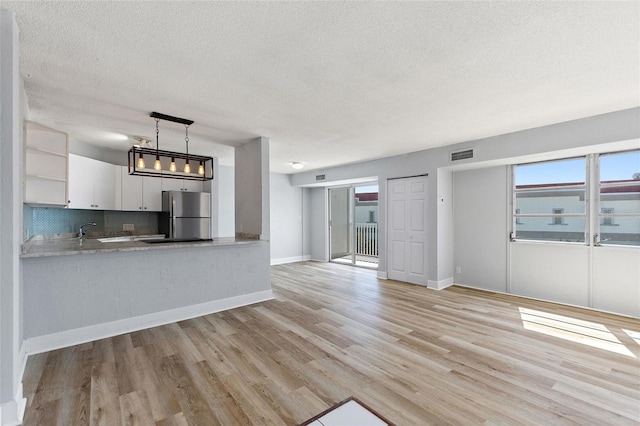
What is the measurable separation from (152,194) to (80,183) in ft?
3.74

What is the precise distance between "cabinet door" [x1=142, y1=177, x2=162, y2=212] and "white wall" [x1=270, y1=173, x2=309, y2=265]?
9.20 ft

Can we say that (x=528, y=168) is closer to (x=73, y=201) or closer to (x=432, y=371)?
(x=432, y=371)

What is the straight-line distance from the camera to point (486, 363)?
252 centimetres

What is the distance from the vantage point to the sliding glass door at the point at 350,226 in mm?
7600

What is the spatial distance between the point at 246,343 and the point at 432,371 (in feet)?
5.82

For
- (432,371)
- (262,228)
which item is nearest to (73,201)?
(262,228)

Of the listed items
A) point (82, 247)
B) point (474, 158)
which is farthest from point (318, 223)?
point (82, 247)

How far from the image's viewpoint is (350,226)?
25.8ft

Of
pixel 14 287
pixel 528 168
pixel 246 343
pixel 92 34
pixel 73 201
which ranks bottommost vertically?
pixel 246 343

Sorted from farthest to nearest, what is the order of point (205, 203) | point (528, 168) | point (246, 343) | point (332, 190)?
point (332, 190) < point (205, 203) < point (528, 168) < point (246, 343)

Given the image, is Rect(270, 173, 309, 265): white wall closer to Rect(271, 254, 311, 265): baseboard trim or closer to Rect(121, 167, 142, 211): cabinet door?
Rect(271, 254, 311, 265): baseboard trim

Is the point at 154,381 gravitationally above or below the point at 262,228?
below

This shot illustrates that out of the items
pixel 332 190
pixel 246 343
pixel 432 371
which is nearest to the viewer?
pixel 432 371

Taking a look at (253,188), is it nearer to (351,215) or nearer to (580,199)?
(351,215)
